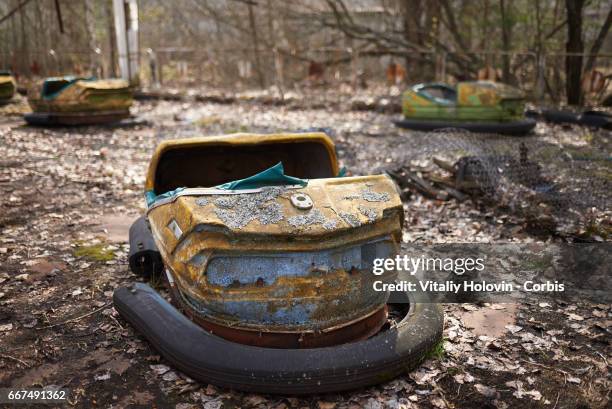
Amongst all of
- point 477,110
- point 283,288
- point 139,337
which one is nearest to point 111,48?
point 477,110

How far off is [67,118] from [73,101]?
0.30m

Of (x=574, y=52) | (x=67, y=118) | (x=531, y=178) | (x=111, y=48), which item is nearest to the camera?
(x=531, y=178)

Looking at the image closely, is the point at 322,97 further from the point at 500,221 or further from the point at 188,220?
the point at 188,220

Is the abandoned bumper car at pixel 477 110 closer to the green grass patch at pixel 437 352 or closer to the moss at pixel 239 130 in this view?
the moss at pixel 239 130

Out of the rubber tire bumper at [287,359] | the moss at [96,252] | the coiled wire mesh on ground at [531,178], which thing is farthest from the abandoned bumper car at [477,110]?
the rubber tire bumper at [287,359]

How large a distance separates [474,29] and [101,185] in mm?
11532

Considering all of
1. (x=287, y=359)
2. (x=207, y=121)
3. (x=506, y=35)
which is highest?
(x=506, y=35)

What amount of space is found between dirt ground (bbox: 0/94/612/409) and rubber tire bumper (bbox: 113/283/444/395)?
81mm

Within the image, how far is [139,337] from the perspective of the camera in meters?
2.72

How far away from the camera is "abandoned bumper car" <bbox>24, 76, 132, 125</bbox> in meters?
8.79

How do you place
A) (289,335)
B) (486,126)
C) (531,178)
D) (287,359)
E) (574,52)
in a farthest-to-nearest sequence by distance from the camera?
(574,52), (486,126), (531,178), (289,335), (287,359)

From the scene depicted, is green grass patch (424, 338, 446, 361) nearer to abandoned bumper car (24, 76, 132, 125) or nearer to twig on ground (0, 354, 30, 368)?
twig on ground (0, 354, 30, 368)

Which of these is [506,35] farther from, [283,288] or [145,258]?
[283,288]

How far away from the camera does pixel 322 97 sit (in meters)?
13.4
